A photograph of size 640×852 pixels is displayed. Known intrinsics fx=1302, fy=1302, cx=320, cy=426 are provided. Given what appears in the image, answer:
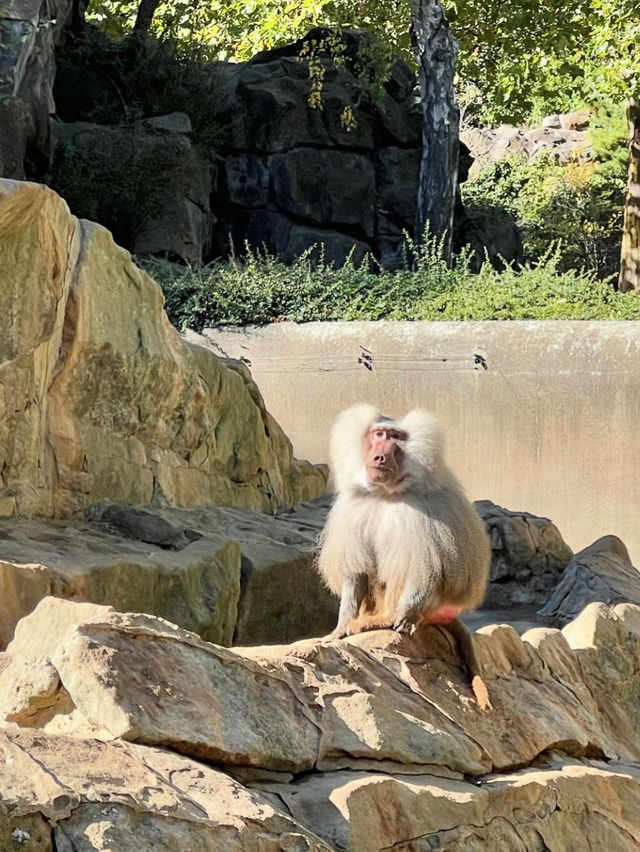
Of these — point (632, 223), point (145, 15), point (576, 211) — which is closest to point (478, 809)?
point (632, 223)

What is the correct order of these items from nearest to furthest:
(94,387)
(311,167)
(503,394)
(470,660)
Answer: (470,660) < (94,387) < (503,394) < (311,167)

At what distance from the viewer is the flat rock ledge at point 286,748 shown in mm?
3656

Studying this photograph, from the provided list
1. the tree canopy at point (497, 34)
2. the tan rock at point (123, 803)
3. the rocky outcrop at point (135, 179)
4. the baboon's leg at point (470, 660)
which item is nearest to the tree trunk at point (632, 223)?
the tree canopy at point (497, 34)

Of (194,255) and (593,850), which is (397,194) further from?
(593,850)

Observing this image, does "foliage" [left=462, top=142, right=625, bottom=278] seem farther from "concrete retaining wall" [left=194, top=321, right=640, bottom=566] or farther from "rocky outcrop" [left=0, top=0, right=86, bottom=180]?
"concrete retaining wall" [left=194, top=321, right=640, bottom=566]

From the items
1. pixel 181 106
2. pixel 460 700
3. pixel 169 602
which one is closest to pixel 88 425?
pixel 169 602

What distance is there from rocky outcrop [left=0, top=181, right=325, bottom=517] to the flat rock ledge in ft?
8.10

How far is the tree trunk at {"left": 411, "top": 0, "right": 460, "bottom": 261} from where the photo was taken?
15.8m

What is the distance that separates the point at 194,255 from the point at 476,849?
39.2ft

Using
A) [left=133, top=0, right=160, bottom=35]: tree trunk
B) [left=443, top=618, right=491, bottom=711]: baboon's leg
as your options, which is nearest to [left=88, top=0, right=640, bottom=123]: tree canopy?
[left=133, top=0, right=160, bottom=35]: tree trunk

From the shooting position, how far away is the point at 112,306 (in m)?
8.12

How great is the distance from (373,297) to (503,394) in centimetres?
195

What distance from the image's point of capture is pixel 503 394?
1231cm

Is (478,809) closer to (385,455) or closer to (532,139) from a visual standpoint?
(385,455)
